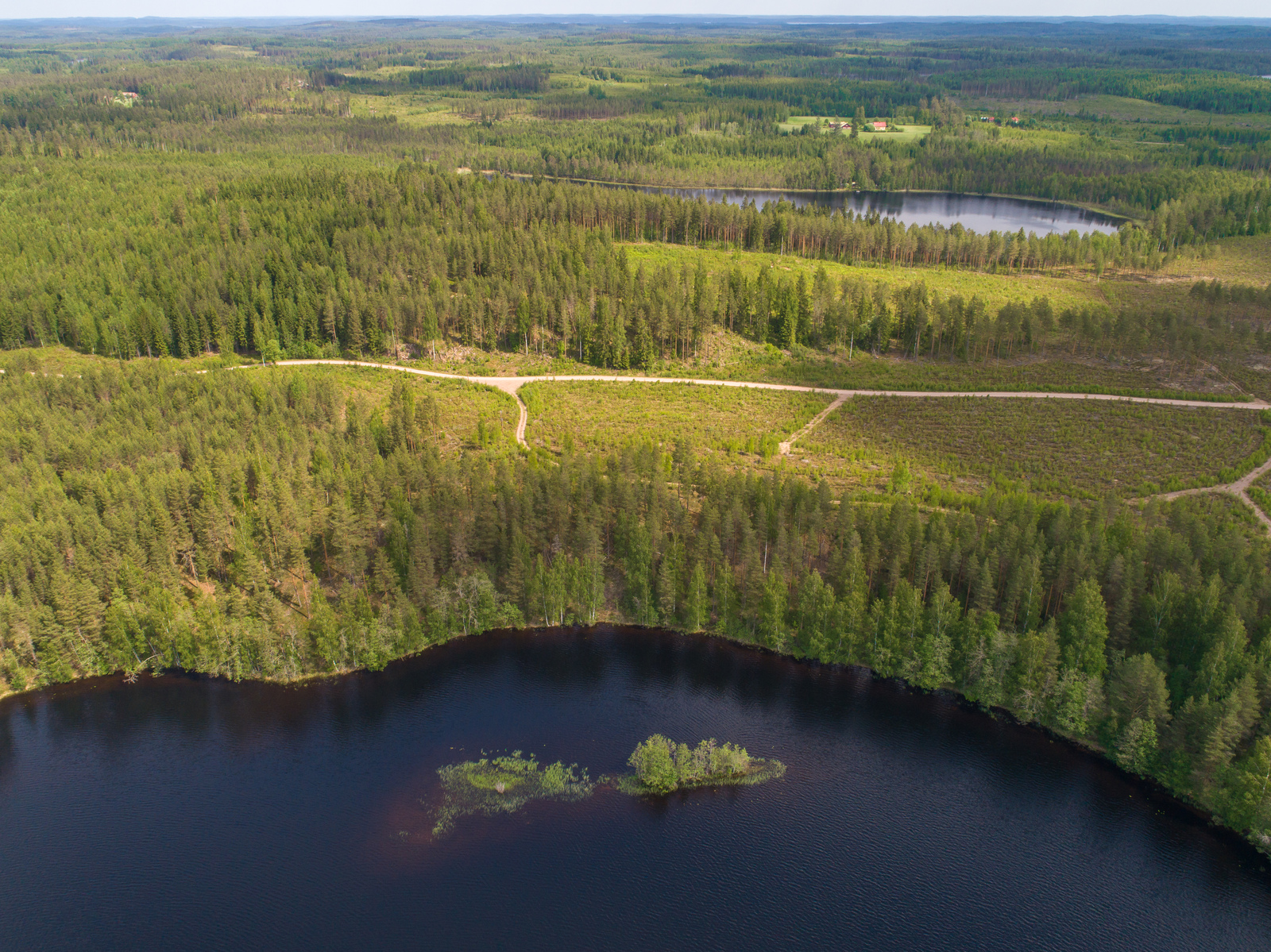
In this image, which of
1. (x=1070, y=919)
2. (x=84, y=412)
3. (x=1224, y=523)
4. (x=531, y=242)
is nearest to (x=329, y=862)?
(x=1070, y=919)

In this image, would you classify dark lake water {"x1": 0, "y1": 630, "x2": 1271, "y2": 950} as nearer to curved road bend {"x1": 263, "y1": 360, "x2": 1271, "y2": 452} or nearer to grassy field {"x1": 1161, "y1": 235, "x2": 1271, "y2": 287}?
curved road bend {"x1": 263, "y1": 360, "x2": 1271, "y2": 452}

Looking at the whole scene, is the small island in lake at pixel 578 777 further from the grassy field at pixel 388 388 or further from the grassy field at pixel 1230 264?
the grassy field at pixel 1230 264

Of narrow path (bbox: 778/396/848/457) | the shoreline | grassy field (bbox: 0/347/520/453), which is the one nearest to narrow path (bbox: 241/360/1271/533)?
narrow path (bbox: 778/396/848/457)

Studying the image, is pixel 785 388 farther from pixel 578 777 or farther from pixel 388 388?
pixel 578 777

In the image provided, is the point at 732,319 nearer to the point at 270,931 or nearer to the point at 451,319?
the point at 451,319

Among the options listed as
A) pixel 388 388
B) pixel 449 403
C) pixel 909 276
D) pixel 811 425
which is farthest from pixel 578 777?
pixel 909 276

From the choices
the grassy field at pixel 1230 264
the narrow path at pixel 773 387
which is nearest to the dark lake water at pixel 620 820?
the narrow path at pixel 773 387

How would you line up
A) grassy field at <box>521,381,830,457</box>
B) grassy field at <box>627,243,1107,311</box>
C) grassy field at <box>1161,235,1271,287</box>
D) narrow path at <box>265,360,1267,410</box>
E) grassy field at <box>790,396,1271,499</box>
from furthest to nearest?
grassy field at <box>1161,235,1271,287</box> → grassy field at <box>627,243,1107,311</box> → narrow path at <box>265,360,1267,410</box> → grassy field at <box>521,381,830,457</box> → grassy field at <box>790,396,1271,499</box>
